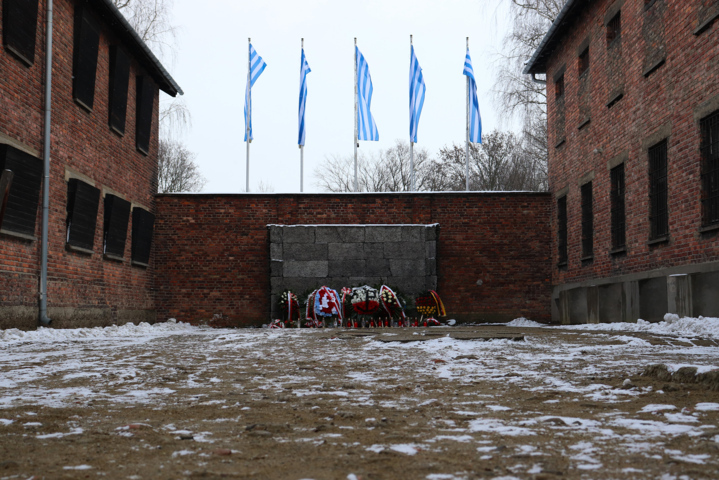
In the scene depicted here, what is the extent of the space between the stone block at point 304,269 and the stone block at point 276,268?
0.10 meters

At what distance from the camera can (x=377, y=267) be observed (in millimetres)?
18078

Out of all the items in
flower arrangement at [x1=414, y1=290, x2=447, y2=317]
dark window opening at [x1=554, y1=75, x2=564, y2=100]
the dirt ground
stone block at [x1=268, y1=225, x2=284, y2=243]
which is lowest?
the dirt ground

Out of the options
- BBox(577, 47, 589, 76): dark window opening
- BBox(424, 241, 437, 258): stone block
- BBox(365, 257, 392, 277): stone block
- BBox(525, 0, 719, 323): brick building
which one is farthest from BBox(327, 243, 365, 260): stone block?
BBox(577, 47, 589, 76): dark window opening

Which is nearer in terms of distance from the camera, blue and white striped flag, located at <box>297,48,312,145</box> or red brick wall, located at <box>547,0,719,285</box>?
red brick wall, located at <box>547,0,719,285</box>

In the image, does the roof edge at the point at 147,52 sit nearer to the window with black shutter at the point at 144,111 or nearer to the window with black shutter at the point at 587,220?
the window with black shutter at the point at 144,111

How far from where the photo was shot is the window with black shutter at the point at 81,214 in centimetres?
1351

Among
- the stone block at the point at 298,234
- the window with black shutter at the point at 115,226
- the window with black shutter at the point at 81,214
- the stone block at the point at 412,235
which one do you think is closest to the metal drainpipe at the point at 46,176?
the window with black shutter at the point at 81,214

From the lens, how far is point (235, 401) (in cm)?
446

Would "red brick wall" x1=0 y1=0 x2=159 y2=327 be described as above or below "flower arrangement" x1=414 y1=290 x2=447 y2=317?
above

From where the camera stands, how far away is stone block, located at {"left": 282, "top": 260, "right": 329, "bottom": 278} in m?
17.9

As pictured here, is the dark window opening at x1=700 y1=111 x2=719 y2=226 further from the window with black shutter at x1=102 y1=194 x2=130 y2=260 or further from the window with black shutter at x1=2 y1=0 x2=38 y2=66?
the window with black shutter at x1=102 y1=194 x2=130 y2=260

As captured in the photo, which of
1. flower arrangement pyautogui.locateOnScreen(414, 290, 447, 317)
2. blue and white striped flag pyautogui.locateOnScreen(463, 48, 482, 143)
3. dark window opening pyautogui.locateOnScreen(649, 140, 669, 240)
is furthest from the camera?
blue and white striped flag pyautogui.locateOnScreen(463, 48, 482, 143)

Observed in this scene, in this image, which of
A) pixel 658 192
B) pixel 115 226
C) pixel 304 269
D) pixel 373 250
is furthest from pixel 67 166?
pixel 658 192

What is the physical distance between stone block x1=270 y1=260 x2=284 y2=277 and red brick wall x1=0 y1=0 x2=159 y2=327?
3174 millimetres
